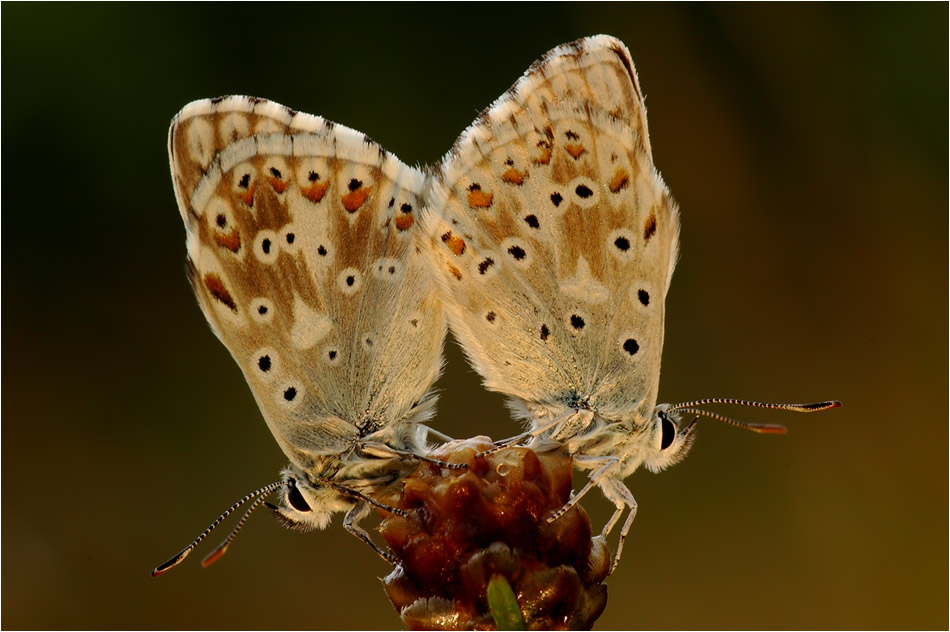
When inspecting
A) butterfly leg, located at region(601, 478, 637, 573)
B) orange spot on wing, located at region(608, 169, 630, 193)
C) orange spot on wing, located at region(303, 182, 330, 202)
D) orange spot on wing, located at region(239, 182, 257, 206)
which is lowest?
butterfly leg, located at region(601, 478, 637, 573)

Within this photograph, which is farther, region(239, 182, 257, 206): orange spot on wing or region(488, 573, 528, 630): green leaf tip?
region(239, 182, 257, 206): orange spot on wing

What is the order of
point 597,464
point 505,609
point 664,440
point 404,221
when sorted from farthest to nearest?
point 404,221
point 664,440
point 597,464
point 505,609

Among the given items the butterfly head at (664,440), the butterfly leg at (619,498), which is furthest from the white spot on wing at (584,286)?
the butterfly leg at (619,498)

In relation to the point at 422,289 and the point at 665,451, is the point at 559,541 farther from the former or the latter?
the point at 422,289

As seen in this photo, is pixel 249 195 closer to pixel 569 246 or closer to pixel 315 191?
pixel 315 191

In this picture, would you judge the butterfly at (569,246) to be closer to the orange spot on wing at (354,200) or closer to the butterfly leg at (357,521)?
the orange spot on wing at (354,200)

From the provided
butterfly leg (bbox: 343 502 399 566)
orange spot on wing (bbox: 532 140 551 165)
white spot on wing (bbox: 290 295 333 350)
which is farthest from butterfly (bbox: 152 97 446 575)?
orange spot on wing (bbox: 532 140 551 165)

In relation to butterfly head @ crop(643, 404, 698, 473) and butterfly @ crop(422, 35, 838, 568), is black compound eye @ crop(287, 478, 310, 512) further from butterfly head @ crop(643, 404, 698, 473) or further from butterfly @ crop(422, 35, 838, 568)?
butterfly head @ crop(643, 404, 698, 473)

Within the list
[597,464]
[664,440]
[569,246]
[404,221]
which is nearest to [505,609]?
[597,464]
